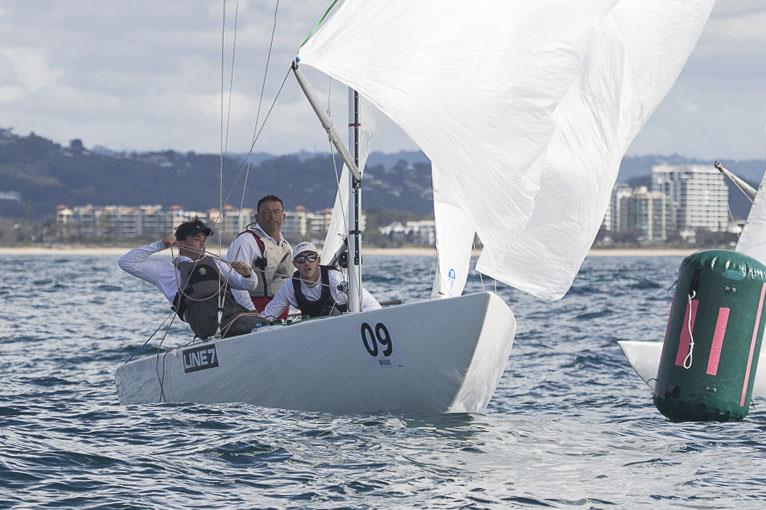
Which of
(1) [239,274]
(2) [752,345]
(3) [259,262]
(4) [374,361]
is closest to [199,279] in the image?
(1) [239,274]

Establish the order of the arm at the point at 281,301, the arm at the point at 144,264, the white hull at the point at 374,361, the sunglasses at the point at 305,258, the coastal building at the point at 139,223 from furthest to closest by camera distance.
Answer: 1. the coastal building at the point at 139,223
2. the arm at the point at 144,264
3. the arm at the point at 281,301
4. the sunglasses at the point at 305,258
5. the white hull at the point at 374,361

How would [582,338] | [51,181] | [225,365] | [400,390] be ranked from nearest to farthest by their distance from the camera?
[400,390], [225,365], [582,338], [51,181]

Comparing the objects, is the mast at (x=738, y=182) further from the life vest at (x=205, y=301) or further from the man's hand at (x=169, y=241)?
the man's hand at (x=169, y=241)

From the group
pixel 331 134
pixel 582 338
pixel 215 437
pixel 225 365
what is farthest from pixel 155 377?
pixel 582 338

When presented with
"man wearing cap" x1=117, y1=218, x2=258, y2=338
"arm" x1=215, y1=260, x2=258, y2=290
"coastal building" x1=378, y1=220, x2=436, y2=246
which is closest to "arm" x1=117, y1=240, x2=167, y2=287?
"man wearing cap" x1=117, y1=218, x2=258, y2=338

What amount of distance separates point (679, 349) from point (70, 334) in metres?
10.5

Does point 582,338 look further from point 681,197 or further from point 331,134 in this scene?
point 681,197

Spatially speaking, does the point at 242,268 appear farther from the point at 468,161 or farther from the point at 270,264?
the point at 468,161

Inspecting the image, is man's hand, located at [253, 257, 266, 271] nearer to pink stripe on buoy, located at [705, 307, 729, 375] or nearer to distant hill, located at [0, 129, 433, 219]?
pink stripe on buoy, located at [705, 307, 729, 375]

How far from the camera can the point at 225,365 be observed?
8.15 meters

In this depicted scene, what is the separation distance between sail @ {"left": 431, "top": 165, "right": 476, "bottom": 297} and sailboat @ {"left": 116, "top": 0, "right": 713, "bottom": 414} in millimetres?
1773

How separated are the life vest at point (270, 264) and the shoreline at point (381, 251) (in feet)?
297

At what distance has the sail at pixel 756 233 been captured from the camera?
10508 millimetres

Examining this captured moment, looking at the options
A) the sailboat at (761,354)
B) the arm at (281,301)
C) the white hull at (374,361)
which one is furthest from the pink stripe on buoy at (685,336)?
the arm at (281,301)
